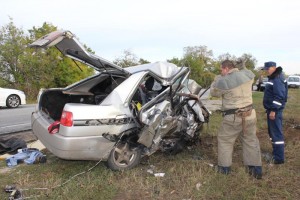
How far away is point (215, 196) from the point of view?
432 cm

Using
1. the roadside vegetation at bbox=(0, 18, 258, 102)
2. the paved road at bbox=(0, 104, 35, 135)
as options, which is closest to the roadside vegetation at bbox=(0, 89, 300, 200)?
the paved road at bbox=(0, 104, 35, 135)

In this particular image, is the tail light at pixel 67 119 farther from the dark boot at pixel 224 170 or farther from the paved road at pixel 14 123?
the paved road at pixel 14 123

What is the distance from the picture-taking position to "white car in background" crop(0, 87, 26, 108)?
50.2ft

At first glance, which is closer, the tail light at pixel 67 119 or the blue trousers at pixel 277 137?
the tail light at pixel 67 119

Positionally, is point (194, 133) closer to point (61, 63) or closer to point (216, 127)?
point (216, 127)

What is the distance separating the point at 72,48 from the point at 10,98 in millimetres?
11612

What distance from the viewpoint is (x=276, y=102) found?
5.56 metres

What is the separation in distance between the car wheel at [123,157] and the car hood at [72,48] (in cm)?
120

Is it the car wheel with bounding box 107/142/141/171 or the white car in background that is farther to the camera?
the white car in background

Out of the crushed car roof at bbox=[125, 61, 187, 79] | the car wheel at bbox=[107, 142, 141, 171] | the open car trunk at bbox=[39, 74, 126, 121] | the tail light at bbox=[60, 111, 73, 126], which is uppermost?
the crushed car roof at bbox=[125, 61, 187, 79]

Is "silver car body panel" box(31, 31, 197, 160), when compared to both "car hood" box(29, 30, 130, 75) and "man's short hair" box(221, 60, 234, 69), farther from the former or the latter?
"man's short hair" box(221, 60, 234, 69)

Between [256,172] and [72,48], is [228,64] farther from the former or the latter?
[72,48]

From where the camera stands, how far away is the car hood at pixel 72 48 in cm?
474

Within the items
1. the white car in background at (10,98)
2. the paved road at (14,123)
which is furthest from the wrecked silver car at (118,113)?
the white car in background at (10,98)
